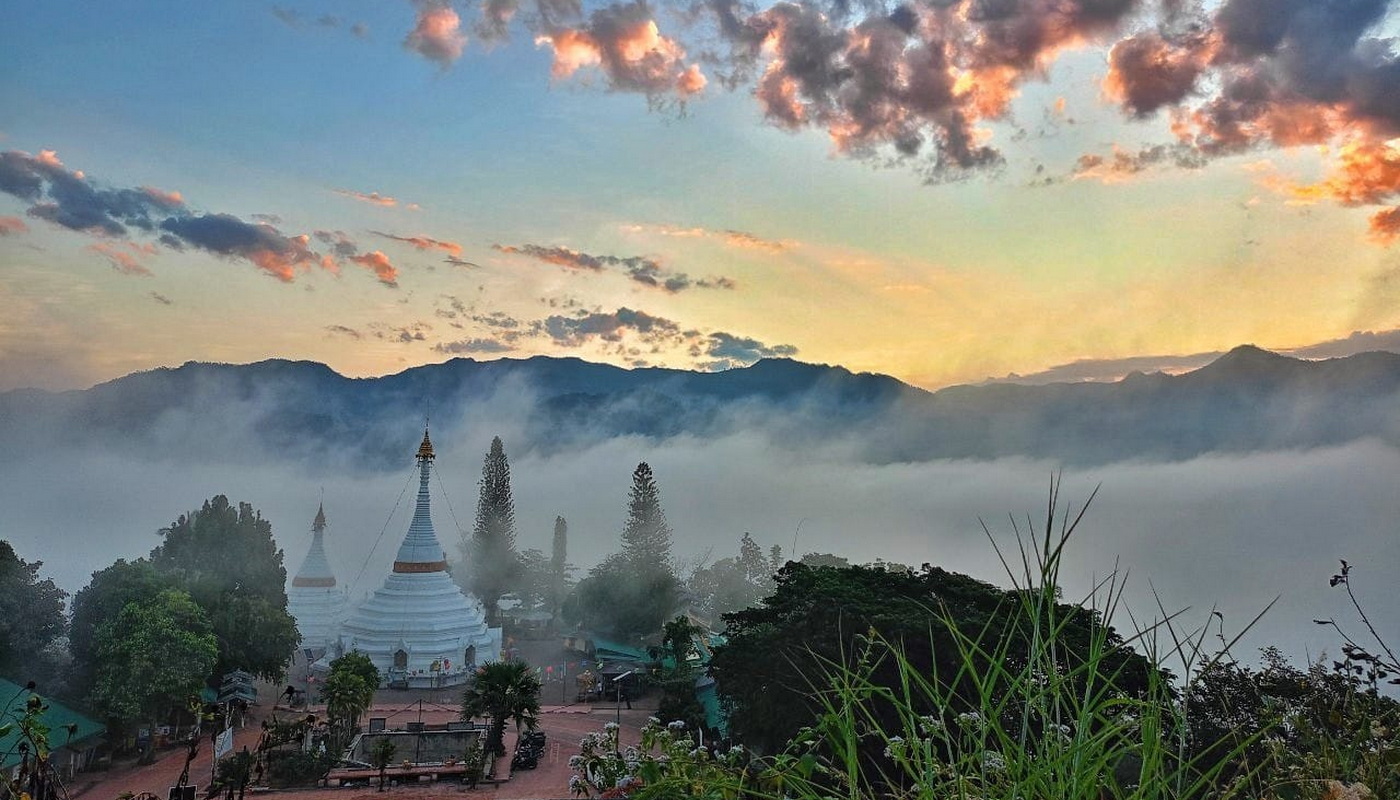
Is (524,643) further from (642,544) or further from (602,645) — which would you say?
(642,544)

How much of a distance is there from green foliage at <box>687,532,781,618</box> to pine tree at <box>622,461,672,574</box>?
8.05 feet

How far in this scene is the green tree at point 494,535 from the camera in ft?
114

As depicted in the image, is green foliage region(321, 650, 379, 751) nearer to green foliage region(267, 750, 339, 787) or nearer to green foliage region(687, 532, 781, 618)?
green foliage region(267, 750, 339, 787)

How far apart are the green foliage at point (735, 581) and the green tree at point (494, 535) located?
7.92 m

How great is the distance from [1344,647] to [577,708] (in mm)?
18674

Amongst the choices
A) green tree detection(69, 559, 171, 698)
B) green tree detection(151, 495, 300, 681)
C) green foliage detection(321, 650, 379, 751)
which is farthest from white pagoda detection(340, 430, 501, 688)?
green tree detection(69, 559, 171, 698)

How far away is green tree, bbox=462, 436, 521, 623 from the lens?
114 ft

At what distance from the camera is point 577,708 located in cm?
1950

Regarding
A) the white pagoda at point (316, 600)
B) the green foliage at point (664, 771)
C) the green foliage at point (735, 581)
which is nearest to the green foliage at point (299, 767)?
the white pagoda at point (316, 600)

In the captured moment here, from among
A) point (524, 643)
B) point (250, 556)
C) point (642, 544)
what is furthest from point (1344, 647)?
point (642, 544)

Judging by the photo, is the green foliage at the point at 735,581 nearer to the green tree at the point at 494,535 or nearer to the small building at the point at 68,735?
the green tree at the point at 494,535

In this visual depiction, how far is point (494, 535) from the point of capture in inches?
1379

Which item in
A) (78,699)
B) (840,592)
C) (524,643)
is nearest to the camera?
(840,592)

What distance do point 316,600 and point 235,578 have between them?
5.83 meters
